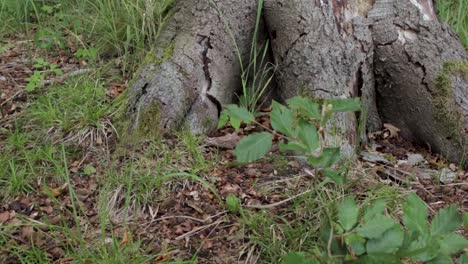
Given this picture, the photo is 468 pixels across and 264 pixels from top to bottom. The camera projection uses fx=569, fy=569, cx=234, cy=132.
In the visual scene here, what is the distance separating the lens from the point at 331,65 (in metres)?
2.78

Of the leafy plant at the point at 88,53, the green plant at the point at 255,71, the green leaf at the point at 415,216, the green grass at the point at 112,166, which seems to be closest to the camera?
the green leaf at the point at 415,216

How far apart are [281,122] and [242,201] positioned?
0.92m

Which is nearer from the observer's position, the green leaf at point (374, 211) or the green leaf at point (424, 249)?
the green leaf at point (424, 249)

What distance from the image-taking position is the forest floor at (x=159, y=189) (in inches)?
87.2

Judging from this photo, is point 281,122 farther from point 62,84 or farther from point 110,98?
point 62,84

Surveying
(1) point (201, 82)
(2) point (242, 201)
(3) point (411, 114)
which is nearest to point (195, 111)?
(1) point (201, 82)

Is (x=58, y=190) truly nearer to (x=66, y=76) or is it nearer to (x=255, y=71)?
(x=66, y=76)

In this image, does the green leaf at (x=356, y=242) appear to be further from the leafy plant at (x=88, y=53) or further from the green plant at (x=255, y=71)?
the leafy plant at (x=88, y=53)

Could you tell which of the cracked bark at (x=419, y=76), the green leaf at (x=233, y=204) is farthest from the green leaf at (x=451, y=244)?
the cracked bark at (x=419, y=76)

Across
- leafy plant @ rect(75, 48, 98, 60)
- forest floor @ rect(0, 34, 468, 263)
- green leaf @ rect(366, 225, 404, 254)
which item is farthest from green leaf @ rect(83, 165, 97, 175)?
green leaf @ rect(366, 225, 404, 254)

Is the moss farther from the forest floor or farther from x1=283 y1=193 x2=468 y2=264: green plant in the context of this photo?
x1=283 y1=193 x2=468 y2=264: green plant

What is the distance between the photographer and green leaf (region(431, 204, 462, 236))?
151 cm

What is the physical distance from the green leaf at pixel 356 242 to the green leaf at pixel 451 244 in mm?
233

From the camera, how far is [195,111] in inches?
112
